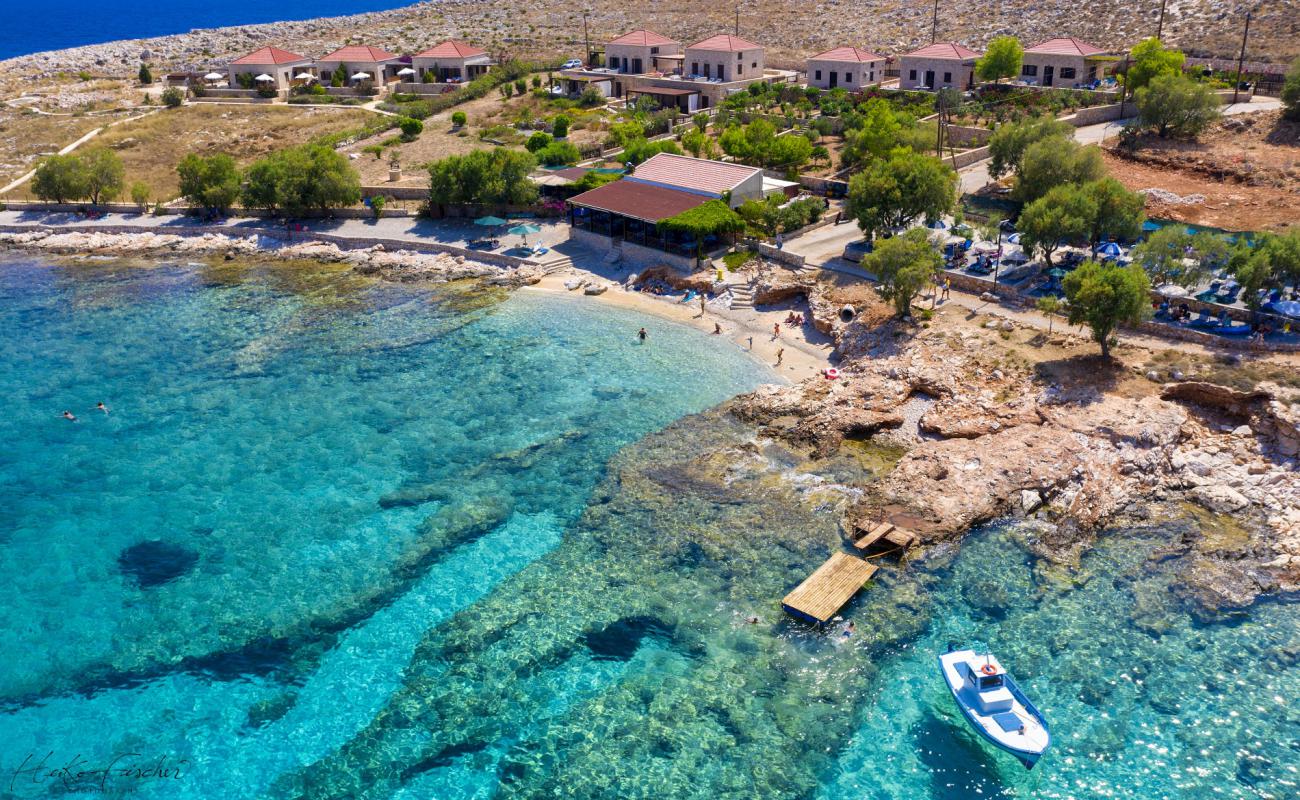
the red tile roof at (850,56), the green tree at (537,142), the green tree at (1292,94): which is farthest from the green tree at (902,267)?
the red tile roof at (850,56)

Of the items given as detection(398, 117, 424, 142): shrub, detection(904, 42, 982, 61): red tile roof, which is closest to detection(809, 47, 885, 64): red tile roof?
detection(904, 42, 982, 61): red tile roof

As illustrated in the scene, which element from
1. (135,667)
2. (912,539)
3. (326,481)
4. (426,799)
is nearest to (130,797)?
(135,667)

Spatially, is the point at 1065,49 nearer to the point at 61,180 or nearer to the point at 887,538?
the point at 887,538

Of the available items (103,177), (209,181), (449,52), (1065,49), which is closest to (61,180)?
(103,177)

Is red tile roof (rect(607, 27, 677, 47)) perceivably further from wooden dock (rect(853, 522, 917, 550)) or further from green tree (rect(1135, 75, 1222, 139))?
wooden dock (rect(853, 522, 917, 550))

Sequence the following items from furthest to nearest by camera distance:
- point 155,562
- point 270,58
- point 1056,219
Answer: point 270,58, point 1056,219, point 155,562

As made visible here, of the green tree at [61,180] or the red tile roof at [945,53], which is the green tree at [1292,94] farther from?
the green tree at [61,180]
